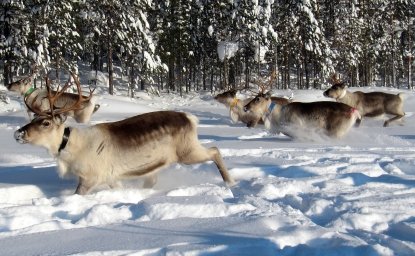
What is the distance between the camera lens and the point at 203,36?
38438mm

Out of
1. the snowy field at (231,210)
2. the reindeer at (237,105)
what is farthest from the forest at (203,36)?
the snowy field at (231,210)

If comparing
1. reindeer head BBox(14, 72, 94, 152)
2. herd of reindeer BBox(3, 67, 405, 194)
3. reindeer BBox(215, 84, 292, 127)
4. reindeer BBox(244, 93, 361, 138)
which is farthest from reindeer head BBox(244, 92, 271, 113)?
reindeer head BBox(14, 72, 94, 152)

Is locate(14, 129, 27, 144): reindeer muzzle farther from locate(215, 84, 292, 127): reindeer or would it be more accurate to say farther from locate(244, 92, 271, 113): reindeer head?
locate(215, 84, 292, 127): reindeer

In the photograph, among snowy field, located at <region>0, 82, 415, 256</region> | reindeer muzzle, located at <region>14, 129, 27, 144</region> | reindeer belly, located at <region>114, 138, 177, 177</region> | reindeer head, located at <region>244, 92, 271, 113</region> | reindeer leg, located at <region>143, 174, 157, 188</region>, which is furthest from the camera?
reindeer head, located at <region>244, 92, 271, 113</region>

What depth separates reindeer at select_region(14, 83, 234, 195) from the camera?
5.44m

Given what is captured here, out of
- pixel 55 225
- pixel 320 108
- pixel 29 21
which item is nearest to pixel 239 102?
pixel 320 108

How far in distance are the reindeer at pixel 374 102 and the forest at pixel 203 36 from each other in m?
2.24

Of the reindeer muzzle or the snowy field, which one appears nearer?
the snowy field

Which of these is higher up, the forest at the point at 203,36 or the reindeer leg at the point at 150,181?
the forest at the point at 203,36

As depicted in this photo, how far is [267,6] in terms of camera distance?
108 ft

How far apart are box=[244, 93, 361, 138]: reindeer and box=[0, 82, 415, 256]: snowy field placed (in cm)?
286

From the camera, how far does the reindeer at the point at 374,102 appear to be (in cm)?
1435

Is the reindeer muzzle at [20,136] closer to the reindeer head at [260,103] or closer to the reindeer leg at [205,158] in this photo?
the reindeer leg at [205,158]

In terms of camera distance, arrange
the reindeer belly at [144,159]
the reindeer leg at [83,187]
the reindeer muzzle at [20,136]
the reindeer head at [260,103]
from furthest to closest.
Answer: the reindeer head at [260,103] < the reindeer belly at [144,159] < the reindeer muzzle at [20,136] < the reindeer leg at [83,187]
